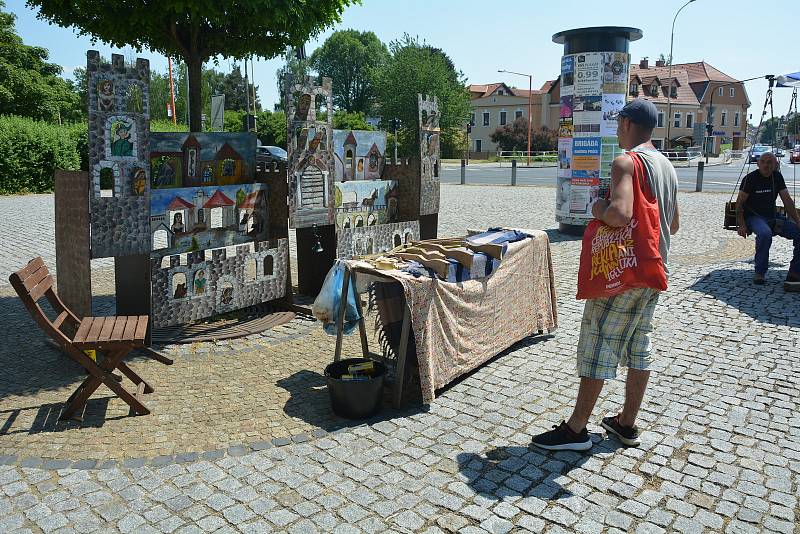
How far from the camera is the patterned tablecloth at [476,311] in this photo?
4.75 m

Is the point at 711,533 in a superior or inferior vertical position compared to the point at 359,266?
inferior

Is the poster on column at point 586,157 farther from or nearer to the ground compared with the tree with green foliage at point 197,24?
nearer to the ground

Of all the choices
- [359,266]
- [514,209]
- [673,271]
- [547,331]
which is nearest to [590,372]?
[359,266]

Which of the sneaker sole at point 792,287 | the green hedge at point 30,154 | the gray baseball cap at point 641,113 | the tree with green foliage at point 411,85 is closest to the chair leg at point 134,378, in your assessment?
the gray baseball cap at point 641,113

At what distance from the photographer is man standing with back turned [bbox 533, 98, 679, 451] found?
3.84m

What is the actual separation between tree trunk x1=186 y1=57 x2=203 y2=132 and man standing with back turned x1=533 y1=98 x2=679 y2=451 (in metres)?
5.04

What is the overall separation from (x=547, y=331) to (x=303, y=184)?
115 inches

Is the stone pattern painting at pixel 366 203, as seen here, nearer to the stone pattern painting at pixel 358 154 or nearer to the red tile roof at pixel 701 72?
the stone pattern painting at pixel 358 154

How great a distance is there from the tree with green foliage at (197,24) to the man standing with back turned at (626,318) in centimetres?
388

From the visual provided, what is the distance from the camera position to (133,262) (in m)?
6.04

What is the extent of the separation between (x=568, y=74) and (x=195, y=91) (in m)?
7.65

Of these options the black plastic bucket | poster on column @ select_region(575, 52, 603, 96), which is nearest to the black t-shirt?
poster on column @ select_region(575, 52, 603, 96)

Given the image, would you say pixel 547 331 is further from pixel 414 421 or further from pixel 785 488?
pixel 785 488

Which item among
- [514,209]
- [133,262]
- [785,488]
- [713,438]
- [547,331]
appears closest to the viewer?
[785,488]
